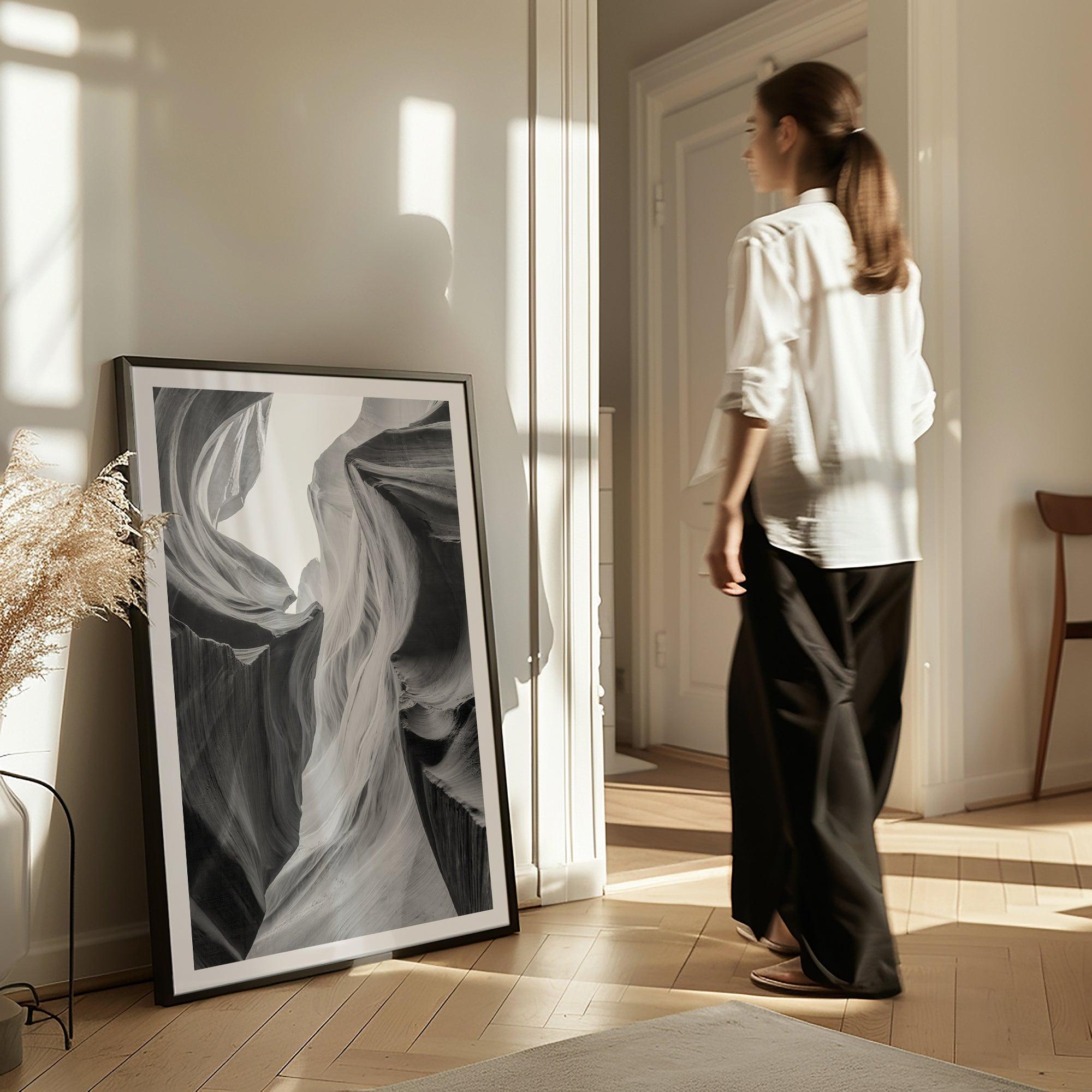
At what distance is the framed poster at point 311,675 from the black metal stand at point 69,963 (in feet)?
0.42

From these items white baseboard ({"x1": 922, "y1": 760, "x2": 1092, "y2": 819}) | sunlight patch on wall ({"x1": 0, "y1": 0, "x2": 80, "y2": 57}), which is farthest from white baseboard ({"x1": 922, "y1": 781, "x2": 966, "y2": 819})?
sunlight patch on wall ({"x1": 0, "y1": 0, "x2": 80, "y2": 57})

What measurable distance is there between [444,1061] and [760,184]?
5.20 feet

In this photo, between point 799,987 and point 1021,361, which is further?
point 1021,361

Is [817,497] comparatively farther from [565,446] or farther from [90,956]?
[90,956]

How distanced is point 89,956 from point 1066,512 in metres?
2.90

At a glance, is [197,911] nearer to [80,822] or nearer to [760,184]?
[80,822]

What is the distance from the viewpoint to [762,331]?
2.06 m

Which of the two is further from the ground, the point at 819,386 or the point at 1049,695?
the point at 819,386

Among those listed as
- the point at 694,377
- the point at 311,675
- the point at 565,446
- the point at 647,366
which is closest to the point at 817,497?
the point at 565,446

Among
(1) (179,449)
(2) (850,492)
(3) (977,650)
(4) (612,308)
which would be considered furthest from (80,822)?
(4) (612,308)

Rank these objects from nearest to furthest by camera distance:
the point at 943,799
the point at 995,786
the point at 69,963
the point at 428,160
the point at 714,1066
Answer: the point at 714,1066
the point at 69,963
the point at 428,160
the point at 943,799
the point at 995,786

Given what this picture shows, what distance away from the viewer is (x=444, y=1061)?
180cm

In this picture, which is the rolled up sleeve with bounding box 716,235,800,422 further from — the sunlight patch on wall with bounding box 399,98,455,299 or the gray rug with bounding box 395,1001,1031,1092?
the gray rug with bounding box 395,1001,1031,1092

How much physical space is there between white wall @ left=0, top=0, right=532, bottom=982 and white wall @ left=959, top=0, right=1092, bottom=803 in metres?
1.59
